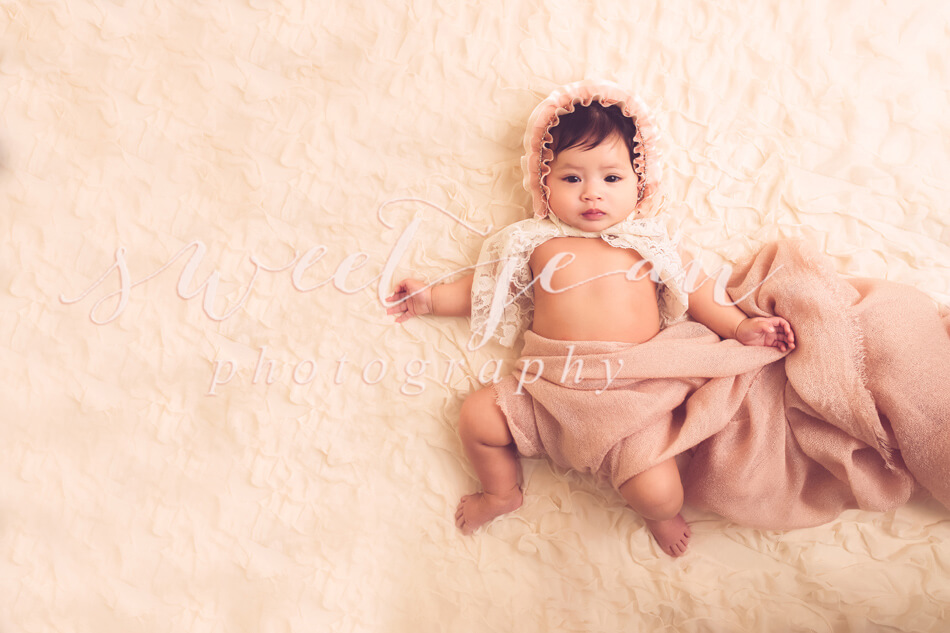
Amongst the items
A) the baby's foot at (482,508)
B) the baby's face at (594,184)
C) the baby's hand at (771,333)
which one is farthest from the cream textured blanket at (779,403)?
the baby's face at (594,184)

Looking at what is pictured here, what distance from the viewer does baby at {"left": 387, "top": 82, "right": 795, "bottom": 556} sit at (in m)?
1.25

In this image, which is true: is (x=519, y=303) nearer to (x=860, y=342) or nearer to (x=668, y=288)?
(x=668, y=288)

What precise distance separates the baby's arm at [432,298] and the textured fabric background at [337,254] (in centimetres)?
4

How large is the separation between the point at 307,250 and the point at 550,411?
0.70 meters

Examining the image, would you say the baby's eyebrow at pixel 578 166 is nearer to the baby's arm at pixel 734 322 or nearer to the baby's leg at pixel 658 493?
the baby's arm at pixel 734 322

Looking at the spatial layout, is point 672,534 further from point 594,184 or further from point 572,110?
point 572,110

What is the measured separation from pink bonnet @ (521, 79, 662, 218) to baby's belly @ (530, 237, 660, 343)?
0.13 metres

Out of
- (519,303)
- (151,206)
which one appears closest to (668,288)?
(519,303)

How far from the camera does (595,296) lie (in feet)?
4.19

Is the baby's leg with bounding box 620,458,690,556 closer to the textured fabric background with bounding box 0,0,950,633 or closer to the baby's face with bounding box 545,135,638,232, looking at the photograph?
the textured fabric background with bounding box 0,0,950,633

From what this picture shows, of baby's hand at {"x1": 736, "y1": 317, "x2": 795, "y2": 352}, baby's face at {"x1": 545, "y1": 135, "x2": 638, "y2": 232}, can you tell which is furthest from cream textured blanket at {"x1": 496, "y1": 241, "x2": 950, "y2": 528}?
baby's face at {"x1": 545, "y1": 135, "x2": 638, "y2": 232}

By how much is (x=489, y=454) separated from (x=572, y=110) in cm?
74

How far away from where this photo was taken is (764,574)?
1.23m

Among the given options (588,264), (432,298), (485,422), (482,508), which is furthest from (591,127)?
(482,508)
